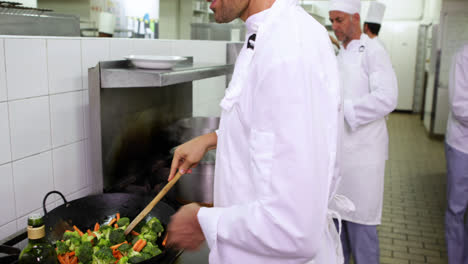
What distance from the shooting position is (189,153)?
119 centimetres

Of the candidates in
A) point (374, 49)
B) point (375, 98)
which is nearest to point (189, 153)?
point (375, 98)

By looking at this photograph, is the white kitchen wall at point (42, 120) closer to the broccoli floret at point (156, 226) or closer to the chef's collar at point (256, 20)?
the broccoli floret at point (156, 226)

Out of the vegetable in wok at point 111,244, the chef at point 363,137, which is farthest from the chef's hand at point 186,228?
the chef at point 363,137

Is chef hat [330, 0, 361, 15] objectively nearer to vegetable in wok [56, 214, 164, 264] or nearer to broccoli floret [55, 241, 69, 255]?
vegetable in wok [56, 214, 164, 264]

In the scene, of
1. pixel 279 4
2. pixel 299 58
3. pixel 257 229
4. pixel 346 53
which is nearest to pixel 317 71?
pixel 299 58

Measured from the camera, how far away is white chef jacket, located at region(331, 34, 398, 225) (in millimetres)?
2426

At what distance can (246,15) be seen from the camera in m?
1.00

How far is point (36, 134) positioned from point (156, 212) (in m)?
0.49

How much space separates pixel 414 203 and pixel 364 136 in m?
2.02

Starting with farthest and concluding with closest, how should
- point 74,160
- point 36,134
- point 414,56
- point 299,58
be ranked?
point 414,56, point 74,160, point 36,134, point 299,58

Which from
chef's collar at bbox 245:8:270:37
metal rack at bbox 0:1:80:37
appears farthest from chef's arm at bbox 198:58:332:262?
metal rack at bbox 0:1:80:37

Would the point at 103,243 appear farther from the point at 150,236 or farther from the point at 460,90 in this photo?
the point at 460,90

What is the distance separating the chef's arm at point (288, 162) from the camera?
75cm

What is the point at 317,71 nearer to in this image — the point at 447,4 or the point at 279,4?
the point at 279,4
